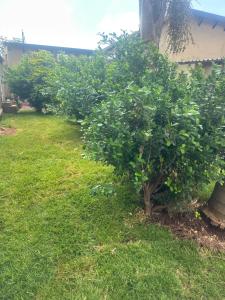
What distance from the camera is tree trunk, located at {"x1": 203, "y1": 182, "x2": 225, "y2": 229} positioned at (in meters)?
3.02

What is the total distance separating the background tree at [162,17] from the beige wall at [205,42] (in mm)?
4980

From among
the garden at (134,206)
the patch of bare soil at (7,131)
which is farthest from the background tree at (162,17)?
the patch of bare soil at (7,131)

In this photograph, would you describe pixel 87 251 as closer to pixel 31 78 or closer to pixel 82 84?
pixel 82 84

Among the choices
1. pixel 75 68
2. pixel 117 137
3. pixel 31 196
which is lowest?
pixel 31 196

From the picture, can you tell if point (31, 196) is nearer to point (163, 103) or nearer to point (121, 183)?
point (121, 183)

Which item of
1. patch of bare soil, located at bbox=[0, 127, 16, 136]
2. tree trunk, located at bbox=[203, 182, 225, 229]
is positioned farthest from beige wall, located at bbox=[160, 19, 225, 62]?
tree trunk, located at bbox=[203, 182, 225, 229]

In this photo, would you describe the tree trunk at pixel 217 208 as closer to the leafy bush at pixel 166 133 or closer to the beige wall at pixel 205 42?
the leafy bush at pixel 166 133

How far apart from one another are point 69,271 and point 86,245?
1.24ft

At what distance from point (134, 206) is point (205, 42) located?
10391 mm

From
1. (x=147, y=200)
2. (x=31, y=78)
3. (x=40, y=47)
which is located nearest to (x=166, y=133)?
(x=147, y=200)

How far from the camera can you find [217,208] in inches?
122

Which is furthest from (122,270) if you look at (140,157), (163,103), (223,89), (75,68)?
(75,68)

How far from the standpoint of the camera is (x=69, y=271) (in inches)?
97.4

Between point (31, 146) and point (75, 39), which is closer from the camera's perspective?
point (31, 146)
